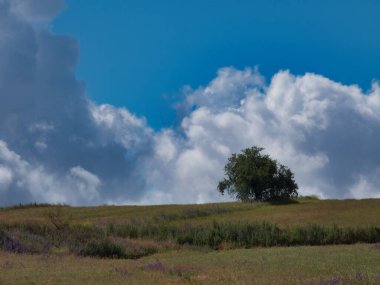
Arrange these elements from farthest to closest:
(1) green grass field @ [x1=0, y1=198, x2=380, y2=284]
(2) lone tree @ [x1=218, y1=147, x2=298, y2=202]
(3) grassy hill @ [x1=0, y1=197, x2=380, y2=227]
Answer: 1. (2) lone tree @ [x1=218, y1=147, x2=298, y2=202]
2. (3) grassy hill @ [x1=0, y1=197, x2=380, y2=227]
3. (1) green grass field @ [x1=0, y1=198, x2=380, y2=284]

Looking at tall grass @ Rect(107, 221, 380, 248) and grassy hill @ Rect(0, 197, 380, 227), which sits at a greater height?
grassy hill @ Rect(0, 197, 380, 227)

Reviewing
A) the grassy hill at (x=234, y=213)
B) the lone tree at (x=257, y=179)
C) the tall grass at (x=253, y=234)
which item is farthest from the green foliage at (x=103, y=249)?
the lone tree at (x=257, y=179)

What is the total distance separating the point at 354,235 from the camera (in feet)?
183

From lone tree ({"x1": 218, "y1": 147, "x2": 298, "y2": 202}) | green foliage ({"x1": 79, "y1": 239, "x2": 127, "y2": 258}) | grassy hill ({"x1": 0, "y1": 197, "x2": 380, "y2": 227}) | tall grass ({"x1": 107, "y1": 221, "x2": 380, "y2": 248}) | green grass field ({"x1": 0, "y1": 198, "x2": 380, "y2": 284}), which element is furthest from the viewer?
lone tree ({"x1": 218, "y1": 147, "x2": 298, "y2": 202})

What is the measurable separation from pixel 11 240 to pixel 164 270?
20657 millimetres

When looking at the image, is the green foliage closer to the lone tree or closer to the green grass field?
the green grass field

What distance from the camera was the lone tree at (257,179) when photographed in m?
98.8

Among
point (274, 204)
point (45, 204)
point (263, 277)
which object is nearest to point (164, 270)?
point (263, 277)

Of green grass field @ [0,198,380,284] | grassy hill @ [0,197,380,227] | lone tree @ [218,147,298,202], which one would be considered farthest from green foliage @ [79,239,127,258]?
lone tree @ [218,147,298,202]

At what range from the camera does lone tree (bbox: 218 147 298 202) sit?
324 feet

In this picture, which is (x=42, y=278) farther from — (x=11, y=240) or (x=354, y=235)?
(x=354, y=235)

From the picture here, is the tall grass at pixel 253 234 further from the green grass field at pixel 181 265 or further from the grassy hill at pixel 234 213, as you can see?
the grassy hill at pixel 234 213

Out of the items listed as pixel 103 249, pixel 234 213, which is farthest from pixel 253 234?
pixel 234 213

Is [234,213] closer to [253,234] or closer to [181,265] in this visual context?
[253,234]
